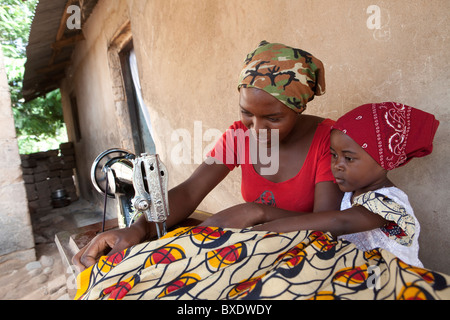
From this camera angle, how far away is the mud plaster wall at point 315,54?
1315mm

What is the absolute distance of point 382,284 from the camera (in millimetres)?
792

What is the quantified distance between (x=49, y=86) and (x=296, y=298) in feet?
40.8

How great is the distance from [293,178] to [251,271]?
0.64m

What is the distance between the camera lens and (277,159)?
154 centimetres

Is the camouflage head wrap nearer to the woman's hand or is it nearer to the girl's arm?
the girl's arm

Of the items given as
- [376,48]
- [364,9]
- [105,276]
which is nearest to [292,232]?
[105,276]

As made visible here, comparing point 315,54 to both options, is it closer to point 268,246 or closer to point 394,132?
point 394,132

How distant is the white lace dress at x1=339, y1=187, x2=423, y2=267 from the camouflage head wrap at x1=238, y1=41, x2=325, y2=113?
0.43 m

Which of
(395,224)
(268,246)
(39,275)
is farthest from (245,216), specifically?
(39,275)

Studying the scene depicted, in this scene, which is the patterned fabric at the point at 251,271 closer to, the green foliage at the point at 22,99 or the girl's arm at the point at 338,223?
the girl's arm at the point at 338,223

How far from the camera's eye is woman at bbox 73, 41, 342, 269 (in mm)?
1237

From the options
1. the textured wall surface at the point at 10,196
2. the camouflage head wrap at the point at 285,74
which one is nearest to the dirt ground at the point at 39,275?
the textured wall surface at the point at 10,196

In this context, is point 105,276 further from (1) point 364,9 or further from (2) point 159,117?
(2) point 159,117

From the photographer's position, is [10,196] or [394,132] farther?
[10,196]
